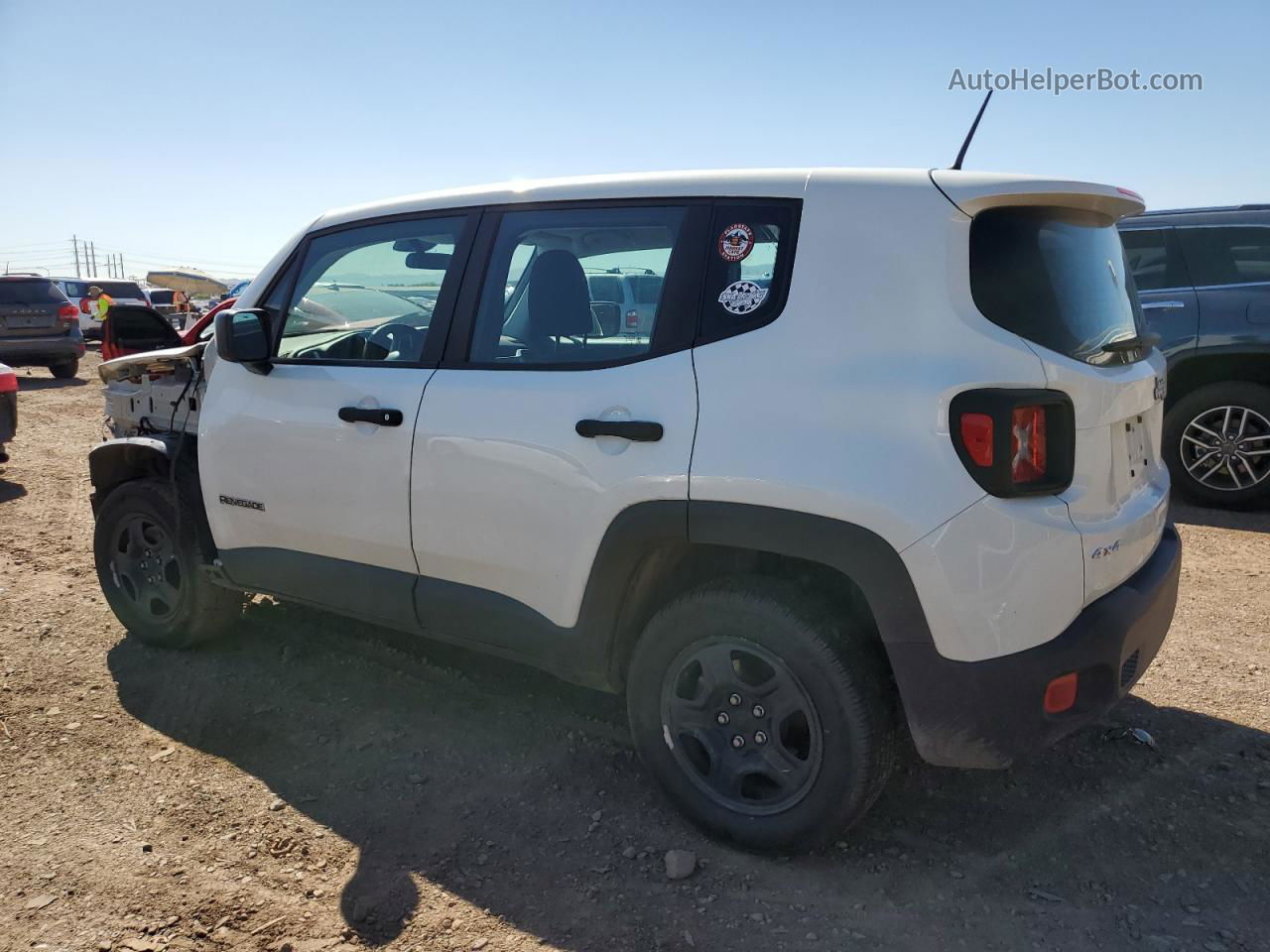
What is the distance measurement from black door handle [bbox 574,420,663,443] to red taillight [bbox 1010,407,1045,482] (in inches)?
35.9

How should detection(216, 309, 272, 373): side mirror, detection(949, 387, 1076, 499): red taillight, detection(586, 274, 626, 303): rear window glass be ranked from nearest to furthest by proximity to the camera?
1. detection(949, 387, 1076, 499): red taillight
2. detection(586, 274, 626, 303): rear window glass
3. detection(216, 309, 272, 373): side mirror

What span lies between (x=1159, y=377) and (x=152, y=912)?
3347 millimetres

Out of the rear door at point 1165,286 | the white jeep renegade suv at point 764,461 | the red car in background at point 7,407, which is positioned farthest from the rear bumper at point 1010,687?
the red car in background at point 7,407

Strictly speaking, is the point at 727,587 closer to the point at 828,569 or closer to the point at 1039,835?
the point at 828,569

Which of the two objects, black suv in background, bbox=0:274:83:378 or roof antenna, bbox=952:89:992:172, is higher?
roof antenna, bbox=952:89:992:172

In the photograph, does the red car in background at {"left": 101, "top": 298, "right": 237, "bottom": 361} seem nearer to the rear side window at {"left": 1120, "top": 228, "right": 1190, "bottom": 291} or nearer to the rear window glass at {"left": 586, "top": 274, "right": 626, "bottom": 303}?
the rear window glass at {"left": 586, "top": 274, "right": 626, "bottom": 303}

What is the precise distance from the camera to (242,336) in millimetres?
3549

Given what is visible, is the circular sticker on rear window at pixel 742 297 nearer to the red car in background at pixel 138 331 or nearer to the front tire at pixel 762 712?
the front tire at pixel 762 712

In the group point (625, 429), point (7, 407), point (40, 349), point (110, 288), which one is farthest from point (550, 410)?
point (110, 288)

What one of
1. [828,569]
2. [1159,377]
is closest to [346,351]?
[828,569]

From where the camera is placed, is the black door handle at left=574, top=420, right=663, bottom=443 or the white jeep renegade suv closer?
the white jeep renegade suv

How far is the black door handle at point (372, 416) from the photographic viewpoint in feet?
10.6

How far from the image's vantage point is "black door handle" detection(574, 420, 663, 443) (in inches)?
106

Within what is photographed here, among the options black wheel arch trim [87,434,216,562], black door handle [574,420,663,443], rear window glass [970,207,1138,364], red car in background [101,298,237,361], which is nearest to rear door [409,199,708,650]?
black door handle [574,420,663,443]
